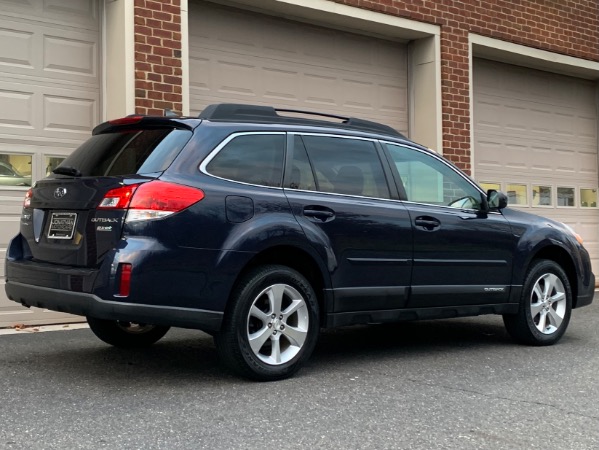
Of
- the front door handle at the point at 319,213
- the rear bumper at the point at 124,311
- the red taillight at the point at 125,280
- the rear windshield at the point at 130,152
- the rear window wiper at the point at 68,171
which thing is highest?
the rear windshield at the point at 130,152

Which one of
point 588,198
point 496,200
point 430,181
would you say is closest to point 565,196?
point 588,198

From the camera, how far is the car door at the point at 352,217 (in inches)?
213

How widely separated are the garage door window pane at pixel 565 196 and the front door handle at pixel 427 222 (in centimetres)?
785

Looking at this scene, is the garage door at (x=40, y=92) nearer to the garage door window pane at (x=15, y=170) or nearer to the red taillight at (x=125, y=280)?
the garage door window pane at (x=15, y=170)

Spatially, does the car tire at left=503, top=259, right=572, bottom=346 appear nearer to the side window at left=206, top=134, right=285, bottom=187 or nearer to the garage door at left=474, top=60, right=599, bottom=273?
the side window at left=206, top=134, right=285, bottom=187

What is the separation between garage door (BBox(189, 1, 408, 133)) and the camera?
9.18m

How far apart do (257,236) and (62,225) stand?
4.04 ft

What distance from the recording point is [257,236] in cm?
498

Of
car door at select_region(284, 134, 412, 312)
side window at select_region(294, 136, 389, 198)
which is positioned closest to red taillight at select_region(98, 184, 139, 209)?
car door at select_region(284, 134, 412, 312)

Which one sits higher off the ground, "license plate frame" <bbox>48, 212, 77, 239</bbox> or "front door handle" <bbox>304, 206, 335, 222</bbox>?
"front door handle" <bbox>304, 206, 335, 222</bbox>

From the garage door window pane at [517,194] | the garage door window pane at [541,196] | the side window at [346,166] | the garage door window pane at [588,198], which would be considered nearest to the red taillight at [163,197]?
the side window at [346,166]

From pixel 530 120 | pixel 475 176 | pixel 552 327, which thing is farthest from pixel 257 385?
pixel 530 120

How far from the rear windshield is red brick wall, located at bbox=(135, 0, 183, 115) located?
2783 mm

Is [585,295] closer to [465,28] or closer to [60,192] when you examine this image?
[60,192]
